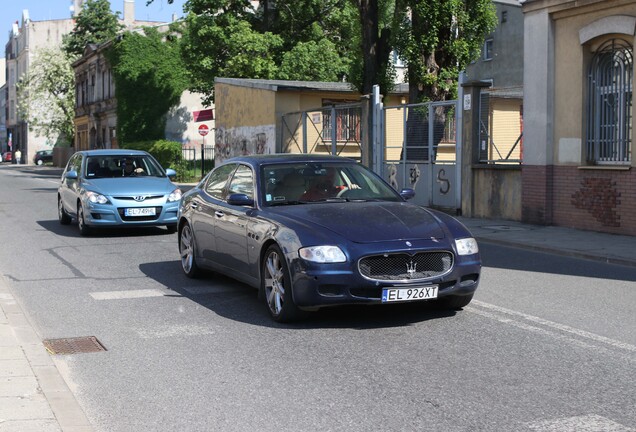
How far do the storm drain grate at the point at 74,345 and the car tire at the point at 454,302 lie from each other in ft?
9.96

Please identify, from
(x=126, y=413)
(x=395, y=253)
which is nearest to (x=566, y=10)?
(x=395, y=253)

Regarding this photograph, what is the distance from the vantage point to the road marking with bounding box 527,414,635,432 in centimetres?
476

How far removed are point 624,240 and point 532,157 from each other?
3.39 metres

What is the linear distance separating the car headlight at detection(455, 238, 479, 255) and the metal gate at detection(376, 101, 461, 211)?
1229cm

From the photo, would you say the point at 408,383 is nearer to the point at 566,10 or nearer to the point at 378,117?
the point at 566,10

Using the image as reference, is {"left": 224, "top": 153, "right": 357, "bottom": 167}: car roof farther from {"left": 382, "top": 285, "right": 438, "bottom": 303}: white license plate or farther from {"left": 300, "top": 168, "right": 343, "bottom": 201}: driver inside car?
{"left": 382, "top": 285, "right": 438, "bottom": 303}: white license plate

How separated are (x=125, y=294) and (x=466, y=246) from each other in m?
3.82

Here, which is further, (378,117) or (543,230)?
(378,117)

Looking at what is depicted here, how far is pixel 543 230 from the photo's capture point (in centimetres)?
1648

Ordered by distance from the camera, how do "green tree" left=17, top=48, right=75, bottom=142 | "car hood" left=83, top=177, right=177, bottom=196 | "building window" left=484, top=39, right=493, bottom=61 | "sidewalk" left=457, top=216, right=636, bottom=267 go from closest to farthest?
1. "sidewalk" left=457, top=216, right=636, bottom=267
2. "car hood" left=83, top=177, right=177, bottom=196
3. "building window" left=484, top=39, right=493, bottom=61
4. "green tree" left=17, top=48, right=75, bottom=142

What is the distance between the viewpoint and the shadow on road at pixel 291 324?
780cm

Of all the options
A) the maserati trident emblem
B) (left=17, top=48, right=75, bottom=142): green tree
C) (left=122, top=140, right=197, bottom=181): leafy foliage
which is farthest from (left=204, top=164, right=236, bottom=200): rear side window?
(left=17, top=48, right=75, bottom=142): green tree

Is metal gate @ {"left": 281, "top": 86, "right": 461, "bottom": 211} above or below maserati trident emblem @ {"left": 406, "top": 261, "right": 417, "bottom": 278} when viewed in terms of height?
above

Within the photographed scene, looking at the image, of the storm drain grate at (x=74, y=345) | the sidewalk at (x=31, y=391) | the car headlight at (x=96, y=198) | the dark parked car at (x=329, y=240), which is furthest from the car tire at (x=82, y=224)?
the storm drain grate at (x=74, y=345)
